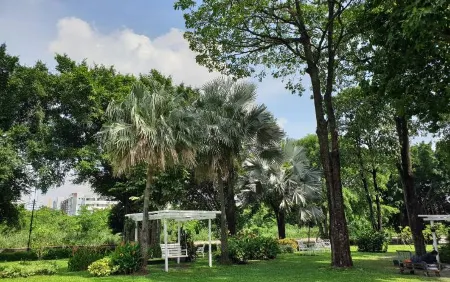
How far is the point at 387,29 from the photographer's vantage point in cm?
955

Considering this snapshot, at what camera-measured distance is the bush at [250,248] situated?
58.0ft

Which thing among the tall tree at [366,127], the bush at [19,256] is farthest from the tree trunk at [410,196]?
the bush at [19,256]

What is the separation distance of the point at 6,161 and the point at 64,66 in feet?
26.3

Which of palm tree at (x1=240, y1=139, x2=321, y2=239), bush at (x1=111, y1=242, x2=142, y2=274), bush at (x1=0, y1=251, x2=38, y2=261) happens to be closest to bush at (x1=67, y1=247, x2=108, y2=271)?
bush at (x1=111, y1=242, x2=142, y2=274)

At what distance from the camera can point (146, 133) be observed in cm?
1324

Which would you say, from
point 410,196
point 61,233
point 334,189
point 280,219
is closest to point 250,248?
point 334,189

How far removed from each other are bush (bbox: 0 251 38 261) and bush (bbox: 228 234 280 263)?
12.8 metres

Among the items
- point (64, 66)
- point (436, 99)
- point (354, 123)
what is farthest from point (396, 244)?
point (64, 66)

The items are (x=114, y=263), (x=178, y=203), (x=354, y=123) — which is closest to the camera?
(x=114, y=263)

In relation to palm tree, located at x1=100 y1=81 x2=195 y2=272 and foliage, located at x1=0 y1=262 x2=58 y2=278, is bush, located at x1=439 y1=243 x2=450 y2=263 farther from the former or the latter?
foliage, located at x1=0 y1=262 x2=58 y2=278

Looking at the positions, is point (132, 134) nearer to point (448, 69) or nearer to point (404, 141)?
point (448, 69)

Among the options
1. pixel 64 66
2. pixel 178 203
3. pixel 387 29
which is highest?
pixel 64 66

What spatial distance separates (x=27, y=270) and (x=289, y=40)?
13642mm

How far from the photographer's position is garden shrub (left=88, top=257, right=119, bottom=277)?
12.5m
